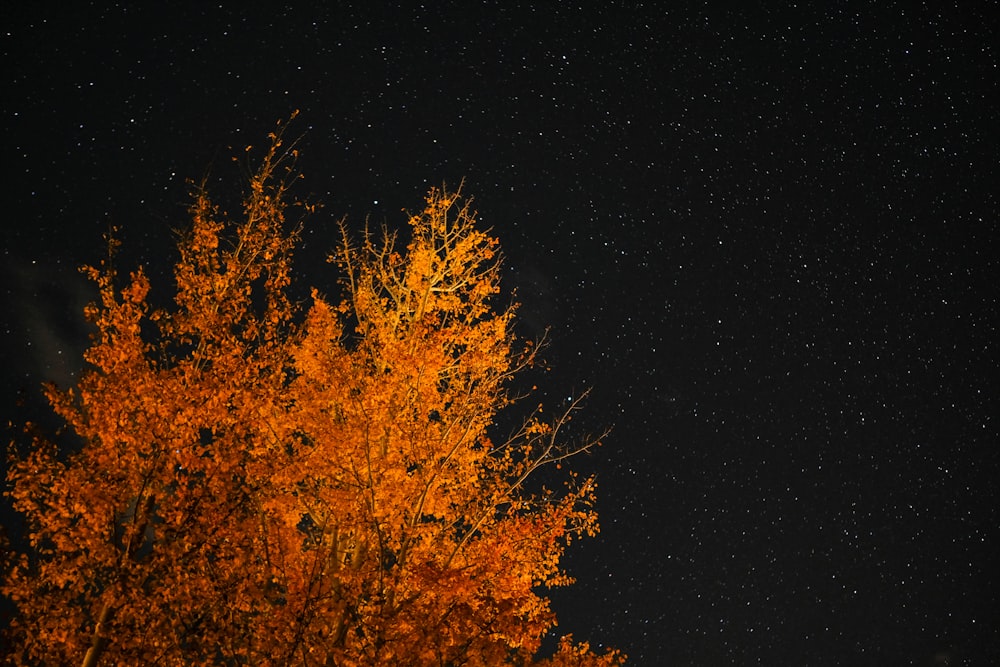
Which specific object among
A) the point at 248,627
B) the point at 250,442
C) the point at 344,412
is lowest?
the point at 248,627

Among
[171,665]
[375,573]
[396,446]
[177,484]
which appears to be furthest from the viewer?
[396,446]

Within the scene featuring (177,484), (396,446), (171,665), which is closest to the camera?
(171,665)

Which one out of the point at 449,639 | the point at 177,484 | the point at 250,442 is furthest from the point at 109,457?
the point at 449,639

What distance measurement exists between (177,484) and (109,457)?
0.72 m

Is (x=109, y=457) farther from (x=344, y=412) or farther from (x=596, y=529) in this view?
(x=596, y=529)

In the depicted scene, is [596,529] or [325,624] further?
[596,529]

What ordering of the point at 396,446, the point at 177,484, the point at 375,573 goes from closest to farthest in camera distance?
the point at 177,484, the point at 375,573, the point at 396,446

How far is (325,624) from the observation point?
7.70 meters

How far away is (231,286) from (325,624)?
361cm

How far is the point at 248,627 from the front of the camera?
7137mm

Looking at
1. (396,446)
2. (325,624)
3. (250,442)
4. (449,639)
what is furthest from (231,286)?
(449,639)

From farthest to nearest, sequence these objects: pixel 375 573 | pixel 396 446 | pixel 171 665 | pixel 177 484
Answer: pixel 396 446 < pixel 375 573 < pixel 177 484 < pixel 171 665

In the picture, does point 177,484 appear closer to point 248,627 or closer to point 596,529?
point 248,627

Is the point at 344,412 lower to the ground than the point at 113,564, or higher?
higher
